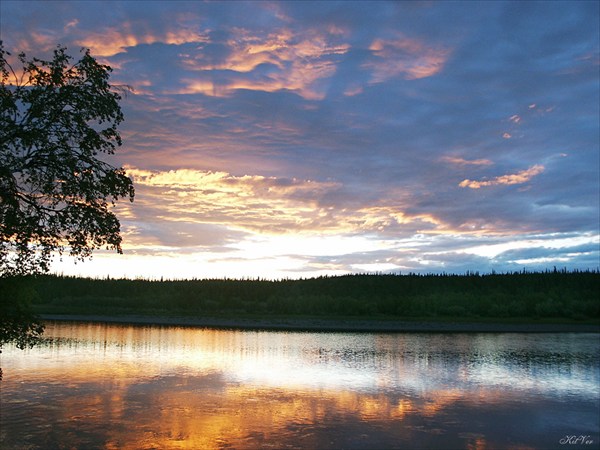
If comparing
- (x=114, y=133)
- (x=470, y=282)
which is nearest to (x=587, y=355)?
(x=114, y=133)

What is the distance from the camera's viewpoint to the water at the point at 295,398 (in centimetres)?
1981

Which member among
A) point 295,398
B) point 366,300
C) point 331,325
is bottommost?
point 331,325

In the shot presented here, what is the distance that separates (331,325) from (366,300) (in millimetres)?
50783

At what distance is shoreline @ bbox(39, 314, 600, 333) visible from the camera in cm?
8469

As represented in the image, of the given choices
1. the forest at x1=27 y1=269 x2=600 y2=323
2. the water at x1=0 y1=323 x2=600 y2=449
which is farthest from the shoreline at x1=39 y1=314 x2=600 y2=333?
the water at x1=0 y1=323 x2=600 y2=449

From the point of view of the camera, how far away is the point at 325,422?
874 inches

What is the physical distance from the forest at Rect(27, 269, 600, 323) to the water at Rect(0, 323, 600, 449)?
64433 mm

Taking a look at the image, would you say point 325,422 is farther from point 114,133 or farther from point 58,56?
point 58,56

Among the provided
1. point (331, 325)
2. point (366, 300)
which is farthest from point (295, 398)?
point (366, 300)

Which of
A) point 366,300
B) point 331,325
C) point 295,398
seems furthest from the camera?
point 366,300

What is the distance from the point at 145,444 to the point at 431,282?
189988 millimetres

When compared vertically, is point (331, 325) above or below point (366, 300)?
below

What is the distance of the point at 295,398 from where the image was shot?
2744 centimetres

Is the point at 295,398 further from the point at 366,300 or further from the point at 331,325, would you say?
the point at 366,300
